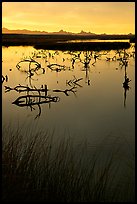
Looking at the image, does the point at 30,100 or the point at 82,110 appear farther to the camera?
the point at 82,110

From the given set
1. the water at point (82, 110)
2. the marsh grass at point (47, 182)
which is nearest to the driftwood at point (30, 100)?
the water at point (82, 110)

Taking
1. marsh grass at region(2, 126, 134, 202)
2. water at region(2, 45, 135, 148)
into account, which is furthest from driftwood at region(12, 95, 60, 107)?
marsh grass at region(2, 126, 134, 202)

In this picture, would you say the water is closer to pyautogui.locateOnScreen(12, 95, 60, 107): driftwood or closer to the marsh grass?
pyautogui.locateOnScreen(12, 95, 60, 107): driftwood

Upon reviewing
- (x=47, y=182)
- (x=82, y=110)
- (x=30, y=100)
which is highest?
(x=30, y=100)

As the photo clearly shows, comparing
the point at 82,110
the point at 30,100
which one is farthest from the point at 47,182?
the point at 82,110

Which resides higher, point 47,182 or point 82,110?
point 82,110

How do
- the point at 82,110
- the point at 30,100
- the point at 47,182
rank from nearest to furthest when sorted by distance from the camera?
the point at 47,182 → the point at 30,100 → the point at 82,110

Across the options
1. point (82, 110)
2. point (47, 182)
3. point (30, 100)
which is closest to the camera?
point (47, 182)

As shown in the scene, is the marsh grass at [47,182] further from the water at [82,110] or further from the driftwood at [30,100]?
the driftwood at [30,100]

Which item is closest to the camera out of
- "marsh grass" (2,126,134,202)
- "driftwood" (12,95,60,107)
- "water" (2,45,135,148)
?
"marsh grass" (2,126,134,202)

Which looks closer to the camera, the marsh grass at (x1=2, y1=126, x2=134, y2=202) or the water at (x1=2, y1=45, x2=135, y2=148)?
the marsh grass at (x1=2, y1=126, x2=134, y2=202)

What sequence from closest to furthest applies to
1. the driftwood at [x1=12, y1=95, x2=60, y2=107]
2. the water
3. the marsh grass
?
the marsh grass → the water → the driftwood at [x1=12, y1=95, x2=60, y2=107]

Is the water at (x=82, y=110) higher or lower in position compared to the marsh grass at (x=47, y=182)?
higher

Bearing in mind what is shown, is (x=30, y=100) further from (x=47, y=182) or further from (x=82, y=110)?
(x=47, y=182)
